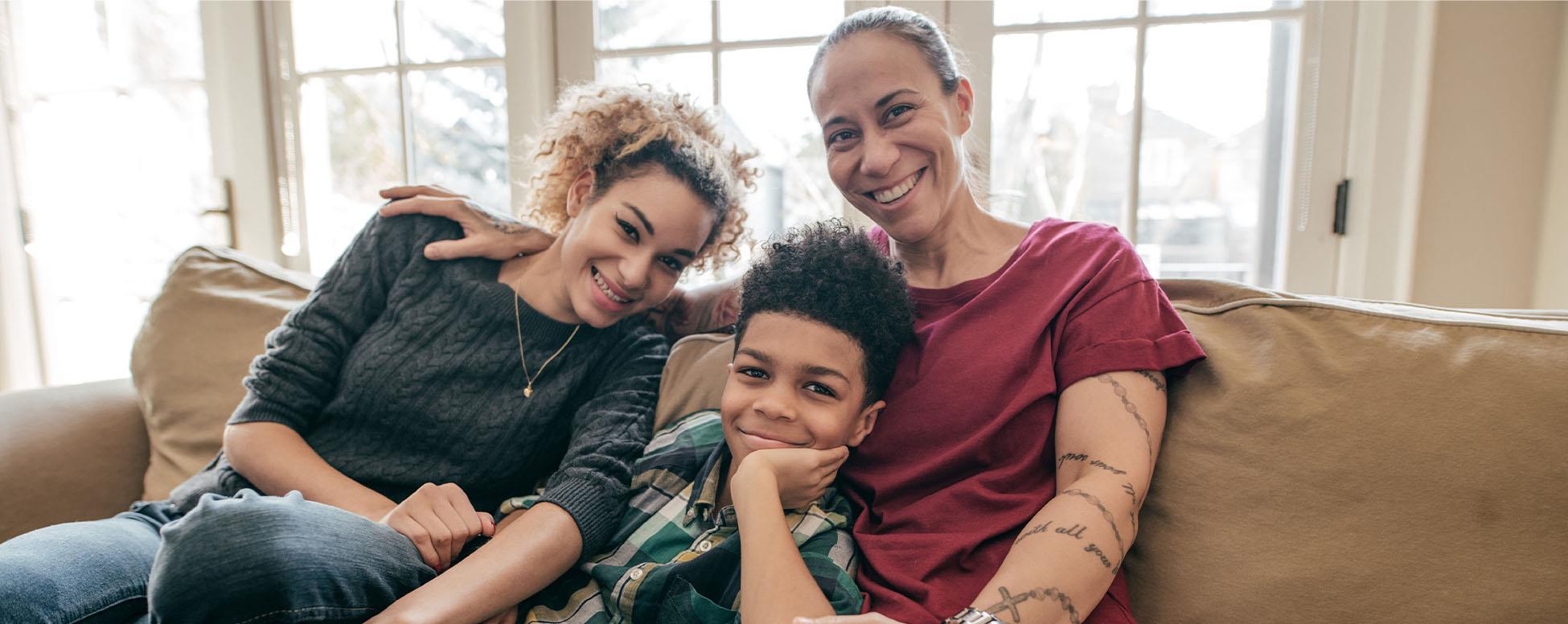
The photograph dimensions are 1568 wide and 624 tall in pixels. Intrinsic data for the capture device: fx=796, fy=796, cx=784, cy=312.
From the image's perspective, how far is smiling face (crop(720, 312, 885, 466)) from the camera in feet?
3.26

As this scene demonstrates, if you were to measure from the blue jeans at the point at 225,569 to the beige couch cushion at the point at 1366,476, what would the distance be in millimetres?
903

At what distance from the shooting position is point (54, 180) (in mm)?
2572

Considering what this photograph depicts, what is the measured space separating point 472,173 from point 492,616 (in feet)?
4.76

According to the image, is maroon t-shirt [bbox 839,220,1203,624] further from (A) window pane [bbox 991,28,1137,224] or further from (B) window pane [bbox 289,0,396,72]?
(B) window pane [bbox 289,0,396,72]

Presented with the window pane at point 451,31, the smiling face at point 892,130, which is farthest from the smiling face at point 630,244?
the window pane at point 451,31

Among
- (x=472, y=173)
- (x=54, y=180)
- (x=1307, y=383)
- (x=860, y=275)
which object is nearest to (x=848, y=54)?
(x=860, y=275)

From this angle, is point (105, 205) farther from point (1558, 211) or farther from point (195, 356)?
point (1558, 211)

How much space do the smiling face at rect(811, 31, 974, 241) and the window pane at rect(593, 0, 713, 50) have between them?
33.7 inches

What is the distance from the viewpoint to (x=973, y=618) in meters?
0.79

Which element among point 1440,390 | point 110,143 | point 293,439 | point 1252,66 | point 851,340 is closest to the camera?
point 1440,390

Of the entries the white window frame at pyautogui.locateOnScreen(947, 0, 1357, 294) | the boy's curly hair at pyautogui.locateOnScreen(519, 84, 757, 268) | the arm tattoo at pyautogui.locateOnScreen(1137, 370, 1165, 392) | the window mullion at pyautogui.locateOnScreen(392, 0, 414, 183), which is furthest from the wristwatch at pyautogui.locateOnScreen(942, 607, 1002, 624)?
the window mullion at pyautogui.locateOnScreen(392, 0, 414, 183)

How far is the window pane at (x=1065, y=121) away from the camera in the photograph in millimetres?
1681

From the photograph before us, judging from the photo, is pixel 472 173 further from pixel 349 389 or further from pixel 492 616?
pixel 492 616

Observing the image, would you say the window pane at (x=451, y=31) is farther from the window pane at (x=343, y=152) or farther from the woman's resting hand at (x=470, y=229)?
the woman's resting hand at (x=470, y=229)
